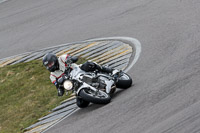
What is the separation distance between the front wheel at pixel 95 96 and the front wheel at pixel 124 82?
587 millimetres

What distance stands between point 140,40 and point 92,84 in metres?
4.51

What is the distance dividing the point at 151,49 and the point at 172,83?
11.7ft

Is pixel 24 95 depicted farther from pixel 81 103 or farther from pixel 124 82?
pixel 124 82

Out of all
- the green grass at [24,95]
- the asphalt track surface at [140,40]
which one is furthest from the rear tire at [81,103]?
the green grass at [24,95]

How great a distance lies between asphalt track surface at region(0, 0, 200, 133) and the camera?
9.01m

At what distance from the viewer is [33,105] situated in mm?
13422

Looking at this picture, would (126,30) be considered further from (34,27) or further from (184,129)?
(184,129)

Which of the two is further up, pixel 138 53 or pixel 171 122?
pixel 171 122

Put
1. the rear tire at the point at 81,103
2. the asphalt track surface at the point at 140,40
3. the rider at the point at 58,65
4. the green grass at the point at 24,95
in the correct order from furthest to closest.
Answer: the green grass at the point at 24,95 → the rear tire at the point at 81,103 → the rider at the point at 58,65 → the asphalt track surface at the point at 140,40

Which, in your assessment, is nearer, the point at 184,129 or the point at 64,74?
the point at 184,129

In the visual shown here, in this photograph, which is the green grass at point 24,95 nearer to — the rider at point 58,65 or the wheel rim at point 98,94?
the rider at point 58,65

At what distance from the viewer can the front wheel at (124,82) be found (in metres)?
11.3

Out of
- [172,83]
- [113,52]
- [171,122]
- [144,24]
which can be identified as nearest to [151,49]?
[113,52]

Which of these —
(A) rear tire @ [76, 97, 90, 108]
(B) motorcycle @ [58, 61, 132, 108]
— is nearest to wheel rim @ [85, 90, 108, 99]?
(B) motorcycle @ [58, 61, 132, 108]
